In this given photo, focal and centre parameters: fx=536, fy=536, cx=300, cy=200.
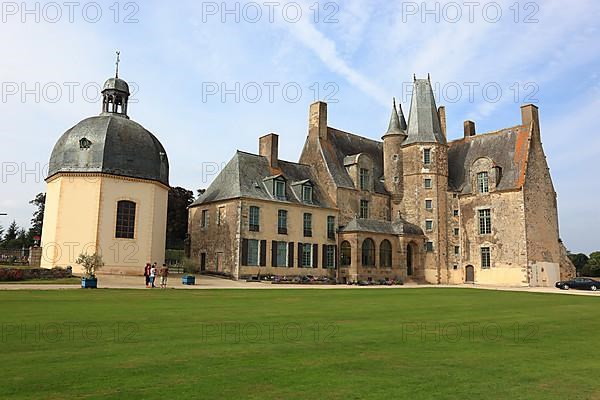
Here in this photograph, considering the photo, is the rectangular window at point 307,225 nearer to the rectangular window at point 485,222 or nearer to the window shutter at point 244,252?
the window shutter at point 244,252

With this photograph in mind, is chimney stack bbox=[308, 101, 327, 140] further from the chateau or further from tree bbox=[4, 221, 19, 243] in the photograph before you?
tree bbox=[4, 221, 19, 243]

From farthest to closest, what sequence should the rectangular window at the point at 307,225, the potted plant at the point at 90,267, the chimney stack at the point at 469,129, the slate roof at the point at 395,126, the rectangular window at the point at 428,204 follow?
1. the chimney stack at the point at 469,129
2. the slate roof at the point at 395,126
3. the rectangular window at the point at 428,204
4. the rectangular window at the point at 307,225
5. the potted plant at the point at 90,267

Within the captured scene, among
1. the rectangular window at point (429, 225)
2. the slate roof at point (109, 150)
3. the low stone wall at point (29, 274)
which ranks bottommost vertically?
the low stone wall at point (29, 274)

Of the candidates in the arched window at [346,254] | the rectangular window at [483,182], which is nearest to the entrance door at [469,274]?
the rectangular window at [483,182]

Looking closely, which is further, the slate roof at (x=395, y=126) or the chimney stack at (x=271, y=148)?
the slate roof at (x=395, y=126)

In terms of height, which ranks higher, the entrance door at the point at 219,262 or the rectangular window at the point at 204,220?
the rectangular window at the point at 204,220

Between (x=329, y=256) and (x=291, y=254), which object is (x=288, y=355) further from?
(x=329, y=256)

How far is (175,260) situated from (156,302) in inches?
1162

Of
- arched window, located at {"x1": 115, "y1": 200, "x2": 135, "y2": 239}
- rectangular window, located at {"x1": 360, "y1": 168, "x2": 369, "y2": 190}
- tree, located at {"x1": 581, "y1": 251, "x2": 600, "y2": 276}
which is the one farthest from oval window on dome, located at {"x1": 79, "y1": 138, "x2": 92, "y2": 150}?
tree, located at {"x1": 581, "y1": 251, "x2": 600, "y2": 276}

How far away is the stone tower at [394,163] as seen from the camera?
A: 45.8 metres

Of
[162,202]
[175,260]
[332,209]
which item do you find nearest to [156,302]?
[162,202]

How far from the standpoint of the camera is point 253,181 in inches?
1503

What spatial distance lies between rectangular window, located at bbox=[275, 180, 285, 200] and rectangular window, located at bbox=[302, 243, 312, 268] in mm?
3977

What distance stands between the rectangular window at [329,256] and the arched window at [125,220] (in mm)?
14732
